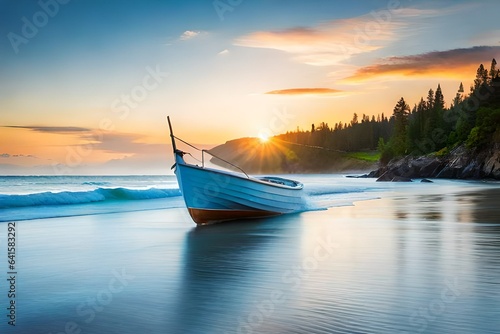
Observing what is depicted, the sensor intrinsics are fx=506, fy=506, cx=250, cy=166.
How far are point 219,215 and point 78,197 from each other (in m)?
15.3

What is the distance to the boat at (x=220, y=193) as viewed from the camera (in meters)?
18.7

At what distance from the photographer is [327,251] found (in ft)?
38.9

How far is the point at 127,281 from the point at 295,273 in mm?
3011

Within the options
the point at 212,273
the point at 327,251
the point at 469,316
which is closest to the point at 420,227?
the point at 327,251

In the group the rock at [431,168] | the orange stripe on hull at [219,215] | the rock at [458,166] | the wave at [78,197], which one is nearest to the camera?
the orange stripe on hull at [219,215]

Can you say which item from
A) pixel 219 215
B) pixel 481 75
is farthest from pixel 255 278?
pixel 481 75

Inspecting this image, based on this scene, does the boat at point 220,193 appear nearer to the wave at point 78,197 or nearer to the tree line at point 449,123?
the wave at point 78,197

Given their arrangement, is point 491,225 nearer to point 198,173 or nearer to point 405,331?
point 198,173

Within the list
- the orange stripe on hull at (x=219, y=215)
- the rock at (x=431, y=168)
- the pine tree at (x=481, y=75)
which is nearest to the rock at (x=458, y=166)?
the rock at (x=431, y=168)

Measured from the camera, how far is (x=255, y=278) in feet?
29.3

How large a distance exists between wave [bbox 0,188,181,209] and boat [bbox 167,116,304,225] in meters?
13.0

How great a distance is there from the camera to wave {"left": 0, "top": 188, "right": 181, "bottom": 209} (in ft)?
89.9

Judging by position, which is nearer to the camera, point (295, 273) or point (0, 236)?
point (295, 273)

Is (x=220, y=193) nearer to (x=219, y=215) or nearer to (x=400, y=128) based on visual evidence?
(x=219, y=215)
